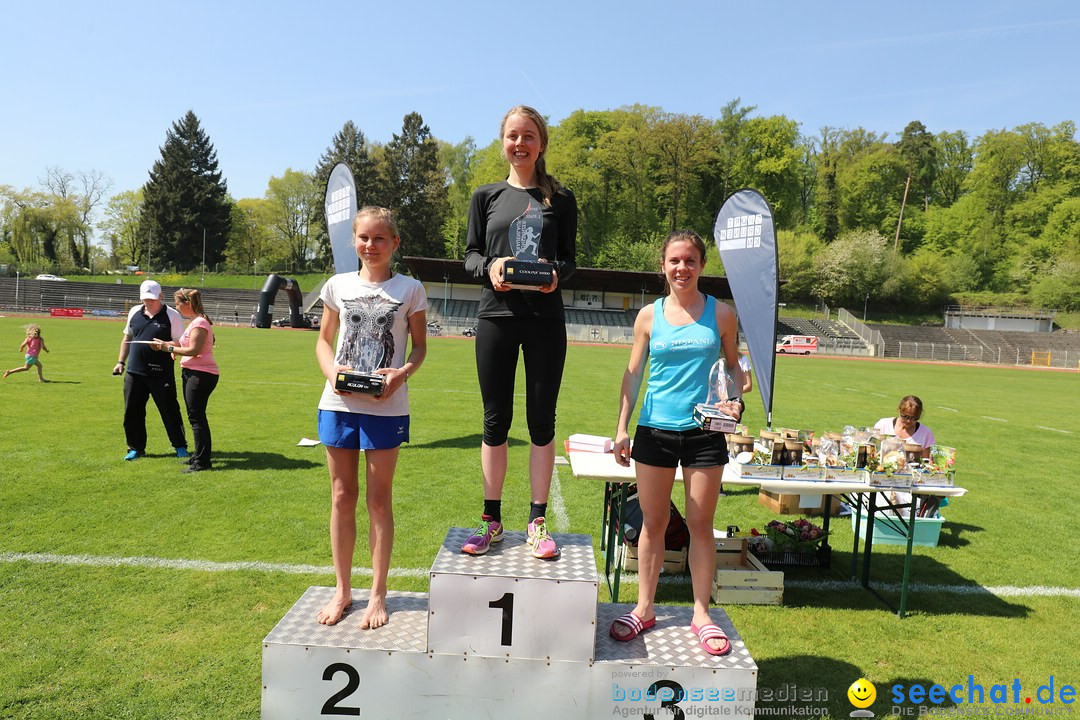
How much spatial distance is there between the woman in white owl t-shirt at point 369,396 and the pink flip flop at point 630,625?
1110mm

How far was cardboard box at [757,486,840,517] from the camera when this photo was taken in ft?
21.7

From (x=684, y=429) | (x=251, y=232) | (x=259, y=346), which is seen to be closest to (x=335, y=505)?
(x=684, y=429)

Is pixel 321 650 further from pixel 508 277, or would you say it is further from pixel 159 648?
pixel 508 277

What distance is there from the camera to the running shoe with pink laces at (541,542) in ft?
9.98

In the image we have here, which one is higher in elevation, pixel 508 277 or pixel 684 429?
pixel 508 277

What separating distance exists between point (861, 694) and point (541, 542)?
5.38 feet

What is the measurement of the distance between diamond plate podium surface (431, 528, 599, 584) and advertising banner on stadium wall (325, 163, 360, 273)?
11.3ft

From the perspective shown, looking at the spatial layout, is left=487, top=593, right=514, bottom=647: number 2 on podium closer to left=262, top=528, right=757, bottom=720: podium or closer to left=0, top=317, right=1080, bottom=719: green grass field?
left=262, top=528, right=757, bottom=720: podium

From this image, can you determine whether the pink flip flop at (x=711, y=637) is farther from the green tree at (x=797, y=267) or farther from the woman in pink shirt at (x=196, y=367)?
the green tree at (x=797, y=267)

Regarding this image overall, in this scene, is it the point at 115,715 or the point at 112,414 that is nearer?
the point at 115,715

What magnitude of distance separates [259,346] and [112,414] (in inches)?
593

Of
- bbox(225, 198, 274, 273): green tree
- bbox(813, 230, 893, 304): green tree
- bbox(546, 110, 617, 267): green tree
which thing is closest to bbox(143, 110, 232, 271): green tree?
bbox(225, 198, 274, 273): green tree

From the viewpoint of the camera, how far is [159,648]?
3279 mm

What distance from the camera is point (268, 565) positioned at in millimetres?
4469
